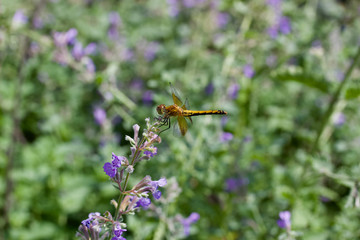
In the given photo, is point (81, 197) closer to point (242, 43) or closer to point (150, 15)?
point (242, 43)

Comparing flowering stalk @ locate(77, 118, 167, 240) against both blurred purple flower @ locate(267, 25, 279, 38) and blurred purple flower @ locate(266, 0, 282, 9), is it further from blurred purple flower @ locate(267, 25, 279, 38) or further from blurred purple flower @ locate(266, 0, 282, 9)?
blurred purple flower @ locate(267, 25, 279, 38)

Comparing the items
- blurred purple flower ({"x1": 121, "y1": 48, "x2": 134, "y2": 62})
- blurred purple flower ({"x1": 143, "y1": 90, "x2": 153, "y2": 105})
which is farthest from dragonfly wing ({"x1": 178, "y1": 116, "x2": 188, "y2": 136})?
blurred purple flower ({"x1": 121, "y1": 48, "x2": 134, "y2": 62})

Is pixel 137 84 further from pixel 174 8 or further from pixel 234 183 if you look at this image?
pixel 234 183

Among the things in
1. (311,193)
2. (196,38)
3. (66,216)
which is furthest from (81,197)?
(196,38)

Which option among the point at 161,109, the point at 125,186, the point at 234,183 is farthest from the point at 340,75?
the point at 125,186

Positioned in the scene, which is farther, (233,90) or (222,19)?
(222,19)

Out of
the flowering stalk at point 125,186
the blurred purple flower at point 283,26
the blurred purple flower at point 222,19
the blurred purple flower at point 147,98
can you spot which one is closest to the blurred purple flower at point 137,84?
the blurred purple flower at point 147,98
